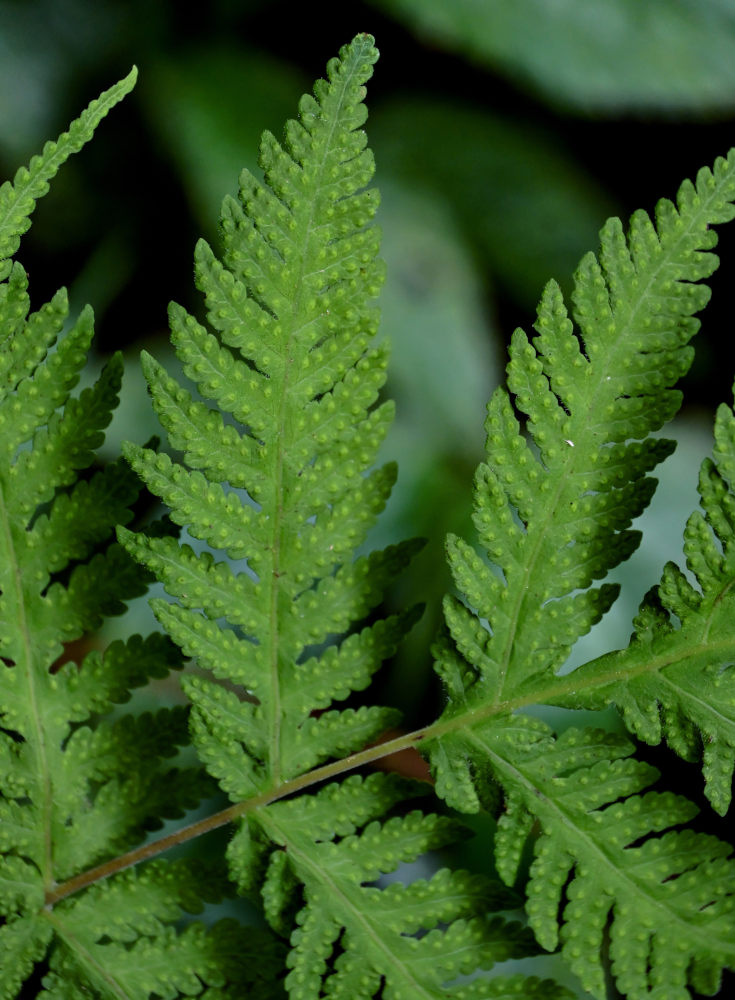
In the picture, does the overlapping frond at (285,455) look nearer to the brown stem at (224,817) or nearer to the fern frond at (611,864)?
the brown stem at (224,817)

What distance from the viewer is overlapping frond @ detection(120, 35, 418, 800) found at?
0.89 meters

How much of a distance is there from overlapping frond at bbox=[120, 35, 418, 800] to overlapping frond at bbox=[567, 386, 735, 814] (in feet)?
0.78

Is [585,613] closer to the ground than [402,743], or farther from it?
farther from it

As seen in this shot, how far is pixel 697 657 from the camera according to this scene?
36.2 inches

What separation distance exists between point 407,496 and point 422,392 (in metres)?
0.33

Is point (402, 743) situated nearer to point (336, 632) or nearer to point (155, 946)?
point (336, 632)

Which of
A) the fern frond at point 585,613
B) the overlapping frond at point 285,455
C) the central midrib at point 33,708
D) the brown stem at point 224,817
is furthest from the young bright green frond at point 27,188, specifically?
the brown stem at point 224,817

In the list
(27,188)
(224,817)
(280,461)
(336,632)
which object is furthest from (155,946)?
(27,188)

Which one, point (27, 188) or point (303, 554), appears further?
point (303, 554)

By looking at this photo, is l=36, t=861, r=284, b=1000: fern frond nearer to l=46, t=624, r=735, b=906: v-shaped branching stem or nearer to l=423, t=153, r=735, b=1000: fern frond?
l=46, t=624, r=735, b=906: v-shaped branching stem

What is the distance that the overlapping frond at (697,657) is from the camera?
0.90m

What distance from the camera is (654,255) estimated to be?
0.91 meters

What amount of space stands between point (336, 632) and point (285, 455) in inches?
7.7

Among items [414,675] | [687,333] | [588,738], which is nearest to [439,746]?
[588,738]
